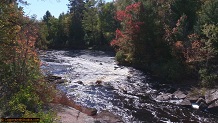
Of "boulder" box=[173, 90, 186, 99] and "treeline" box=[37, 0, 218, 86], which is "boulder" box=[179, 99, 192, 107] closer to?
"boulder" box=[173, 90, 186, 99]

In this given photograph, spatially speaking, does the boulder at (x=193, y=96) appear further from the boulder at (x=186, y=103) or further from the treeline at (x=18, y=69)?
the treeline at (x=18, y=69)

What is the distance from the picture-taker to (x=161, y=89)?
81.3 feet

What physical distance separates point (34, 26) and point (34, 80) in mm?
2826

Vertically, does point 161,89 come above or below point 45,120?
below

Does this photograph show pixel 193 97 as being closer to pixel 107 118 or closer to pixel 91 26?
pixel 107 118

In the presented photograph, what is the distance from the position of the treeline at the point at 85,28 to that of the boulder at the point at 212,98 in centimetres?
4298

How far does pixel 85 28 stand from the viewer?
225 ft

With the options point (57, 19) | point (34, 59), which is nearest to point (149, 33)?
point (34, 59)

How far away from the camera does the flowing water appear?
58.1ft

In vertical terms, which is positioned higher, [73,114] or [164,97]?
[73,114]

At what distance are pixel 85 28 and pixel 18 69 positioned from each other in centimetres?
5633

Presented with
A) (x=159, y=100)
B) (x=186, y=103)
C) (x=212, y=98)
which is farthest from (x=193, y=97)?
(x=159, y=100)

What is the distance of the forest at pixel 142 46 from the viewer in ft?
39.1

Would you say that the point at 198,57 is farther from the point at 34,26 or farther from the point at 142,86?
the point at 34,26
